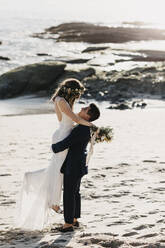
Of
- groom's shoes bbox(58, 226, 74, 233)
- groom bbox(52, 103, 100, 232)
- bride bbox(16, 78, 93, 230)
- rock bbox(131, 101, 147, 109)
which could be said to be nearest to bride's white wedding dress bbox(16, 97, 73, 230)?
bride bbox(16, 78, 93, 230)

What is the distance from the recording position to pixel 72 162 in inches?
215

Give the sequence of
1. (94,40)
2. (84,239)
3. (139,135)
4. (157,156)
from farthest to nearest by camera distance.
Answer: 1. (94,40)
2. (139,135)
3. (157,156)
4. (84,239)

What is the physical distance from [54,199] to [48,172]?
322 millimetres

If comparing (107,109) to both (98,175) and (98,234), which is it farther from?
(98,234)

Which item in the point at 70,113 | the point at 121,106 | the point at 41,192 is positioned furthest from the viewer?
the point at 121,106

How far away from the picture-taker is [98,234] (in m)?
5.30

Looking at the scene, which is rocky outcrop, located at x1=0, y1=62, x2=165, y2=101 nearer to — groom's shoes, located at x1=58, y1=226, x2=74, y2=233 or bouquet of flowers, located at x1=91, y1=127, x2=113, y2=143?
bouquet of flowers, located at x1=91, y1=127, x2=113, y2=143

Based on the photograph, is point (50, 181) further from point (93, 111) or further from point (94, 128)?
point (93, 111)

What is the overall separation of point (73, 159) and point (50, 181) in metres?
0.41

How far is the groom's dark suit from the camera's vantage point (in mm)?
5426

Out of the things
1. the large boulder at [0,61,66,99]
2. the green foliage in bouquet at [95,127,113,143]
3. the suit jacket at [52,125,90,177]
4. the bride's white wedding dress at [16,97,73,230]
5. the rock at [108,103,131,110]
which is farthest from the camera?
the large boulder at [0,61,66,99]

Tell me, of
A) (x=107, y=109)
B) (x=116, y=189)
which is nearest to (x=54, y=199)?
(x=116, y=189)

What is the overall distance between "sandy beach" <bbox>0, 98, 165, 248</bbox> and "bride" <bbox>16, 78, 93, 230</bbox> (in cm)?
18

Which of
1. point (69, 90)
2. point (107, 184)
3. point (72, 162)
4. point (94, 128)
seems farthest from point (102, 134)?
point (107, 184)
